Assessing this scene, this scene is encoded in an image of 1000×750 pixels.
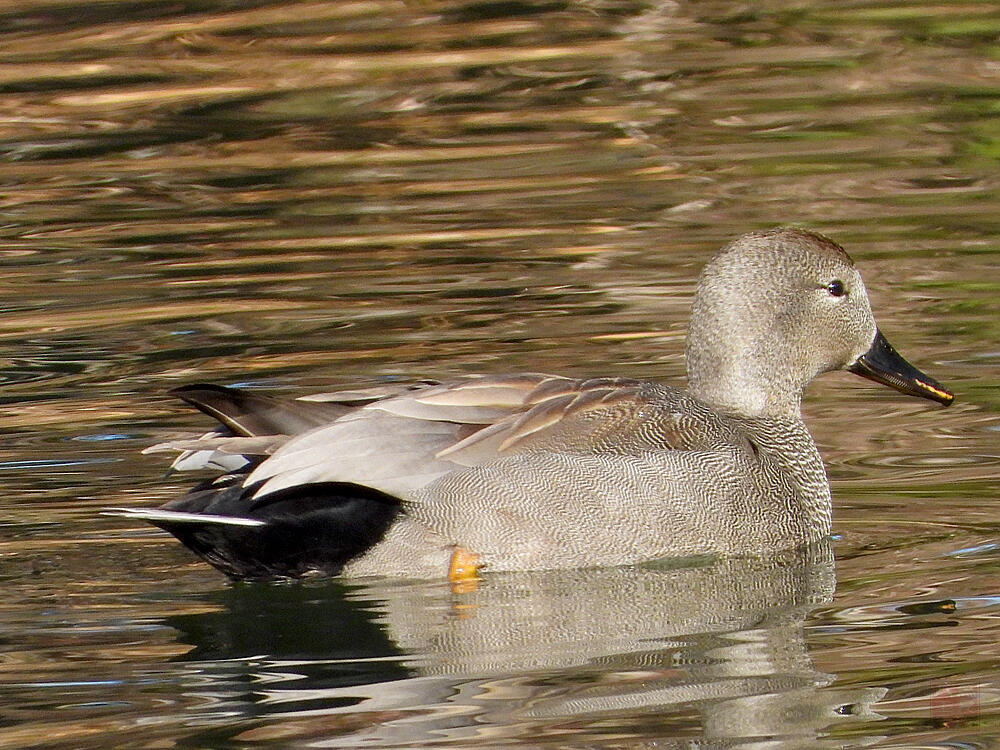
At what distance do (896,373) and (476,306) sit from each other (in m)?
2.79

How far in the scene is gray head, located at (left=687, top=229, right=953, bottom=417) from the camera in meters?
6.84

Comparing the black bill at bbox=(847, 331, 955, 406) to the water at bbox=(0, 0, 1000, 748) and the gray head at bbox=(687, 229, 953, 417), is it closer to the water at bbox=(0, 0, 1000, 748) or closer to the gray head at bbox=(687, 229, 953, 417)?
the gray head at bbox=(687, 229, 953, 417)

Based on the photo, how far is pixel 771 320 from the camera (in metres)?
6.90

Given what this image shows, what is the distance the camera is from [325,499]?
237 inches

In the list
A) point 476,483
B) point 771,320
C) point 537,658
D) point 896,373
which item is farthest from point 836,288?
point 537,658

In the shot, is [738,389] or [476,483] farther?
[738,389]

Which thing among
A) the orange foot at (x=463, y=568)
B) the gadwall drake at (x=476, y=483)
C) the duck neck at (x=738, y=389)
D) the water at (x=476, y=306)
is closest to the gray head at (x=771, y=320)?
the duck neck at (x=738, y=389)

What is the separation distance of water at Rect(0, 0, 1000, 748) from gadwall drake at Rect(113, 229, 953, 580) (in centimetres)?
11

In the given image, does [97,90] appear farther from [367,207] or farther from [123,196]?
[367,207]

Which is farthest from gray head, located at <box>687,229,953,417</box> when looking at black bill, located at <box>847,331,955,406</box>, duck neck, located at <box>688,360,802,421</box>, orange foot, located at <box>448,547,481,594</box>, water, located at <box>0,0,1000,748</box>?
orange foot, located at <box>448,547,481,594</box>

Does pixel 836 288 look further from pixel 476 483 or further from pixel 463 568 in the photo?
pixel 463 568

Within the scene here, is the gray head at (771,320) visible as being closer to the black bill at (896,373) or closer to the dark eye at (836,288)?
the dark eye at (836,288)

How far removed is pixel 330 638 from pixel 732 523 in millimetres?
1404

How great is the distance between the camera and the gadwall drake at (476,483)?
19.7ft
